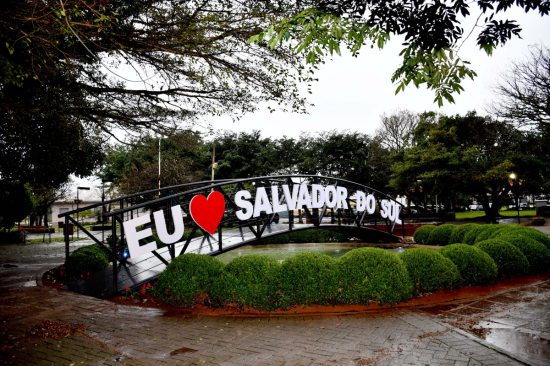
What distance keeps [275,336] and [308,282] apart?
142cm

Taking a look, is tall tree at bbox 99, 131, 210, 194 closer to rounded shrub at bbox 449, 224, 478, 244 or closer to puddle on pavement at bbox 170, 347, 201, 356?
puddle on pavement at bbox 170, 347, 201, 356

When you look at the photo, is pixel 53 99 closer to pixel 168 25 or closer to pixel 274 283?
pixel 168 25

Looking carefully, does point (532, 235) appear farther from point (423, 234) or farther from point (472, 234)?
point (423, 234)

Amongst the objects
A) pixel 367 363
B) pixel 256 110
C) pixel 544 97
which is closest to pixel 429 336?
pixel 367 363

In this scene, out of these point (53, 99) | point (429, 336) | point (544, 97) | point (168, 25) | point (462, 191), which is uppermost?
point (544, 97)

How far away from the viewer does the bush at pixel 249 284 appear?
19.9 ft

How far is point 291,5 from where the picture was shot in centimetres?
725

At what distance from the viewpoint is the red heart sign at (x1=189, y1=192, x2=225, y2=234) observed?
7770mm

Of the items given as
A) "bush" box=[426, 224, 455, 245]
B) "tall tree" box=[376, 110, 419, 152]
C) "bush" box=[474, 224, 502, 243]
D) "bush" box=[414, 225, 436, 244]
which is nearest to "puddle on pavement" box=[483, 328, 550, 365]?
"bush" box=[474, 224, 502, 243]

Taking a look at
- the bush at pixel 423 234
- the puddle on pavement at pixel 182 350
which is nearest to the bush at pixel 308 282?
the puddle on pavement at pixel 182 350

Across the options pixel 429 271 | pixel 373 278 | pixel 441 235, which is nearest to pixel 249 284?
pixel 373 278

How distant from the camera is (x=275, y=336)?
4.95 meters

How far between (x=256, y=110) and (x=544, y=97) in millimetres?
20461

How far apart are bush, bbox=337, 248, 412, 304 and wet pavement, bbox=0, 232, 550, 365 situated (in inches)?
12.9
